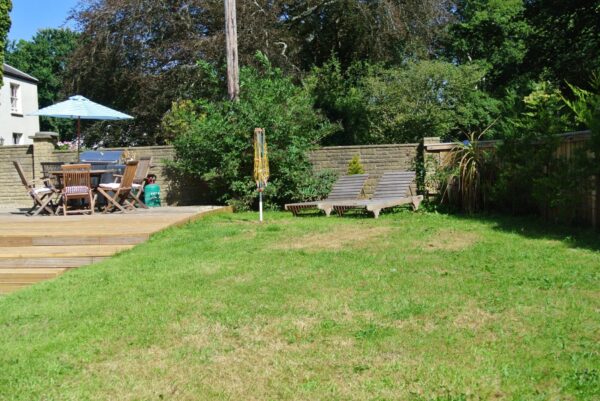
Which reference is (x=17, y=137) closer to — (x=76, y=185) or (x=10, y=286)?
(x=76, y=185)

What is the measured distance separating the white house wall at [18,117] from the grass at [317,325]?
26.9m

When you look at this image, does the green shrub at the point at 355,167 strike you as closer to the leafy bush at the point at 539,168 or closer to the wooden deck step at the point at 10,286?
the leafy bush at the point at 539,168

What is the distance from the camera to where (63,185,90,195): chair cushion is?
11300 millimetres

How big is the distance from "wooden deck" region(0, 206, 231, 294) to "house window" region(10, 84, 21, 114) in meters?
24.7

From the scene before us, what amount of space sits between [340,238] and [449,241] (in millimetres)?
1484

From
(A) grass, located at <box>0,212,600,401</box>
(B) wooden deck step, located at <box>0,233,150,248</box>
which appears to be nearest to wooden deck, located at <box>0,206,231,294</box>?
(B) wooden deck step, located at <box>0,233,150,248</box>

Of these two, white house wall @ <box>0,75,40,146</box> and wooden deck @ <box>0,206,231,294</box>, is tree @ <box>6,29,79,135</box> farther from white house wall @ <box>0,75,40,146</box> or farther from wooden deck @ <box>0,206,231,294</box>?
wooden deck @ <box>0,206,231,294</box>

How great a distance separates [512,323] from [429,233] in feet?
13.8

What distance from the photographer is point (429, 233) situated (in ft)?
28.5

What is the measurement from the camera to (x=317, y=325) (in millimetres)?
4613

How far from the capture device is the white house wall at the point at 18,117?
101ft

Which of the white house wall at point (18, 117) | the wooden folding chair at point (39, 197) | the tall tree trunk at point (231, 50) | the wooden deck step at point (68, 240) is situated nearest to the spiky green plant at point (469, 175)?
the tall tree trunk at point (231, 50)

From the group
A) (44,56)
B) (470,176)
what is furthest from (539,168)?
(44,56)

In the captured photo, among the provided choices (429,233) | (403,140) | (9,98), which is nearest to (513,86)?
(403,140)
